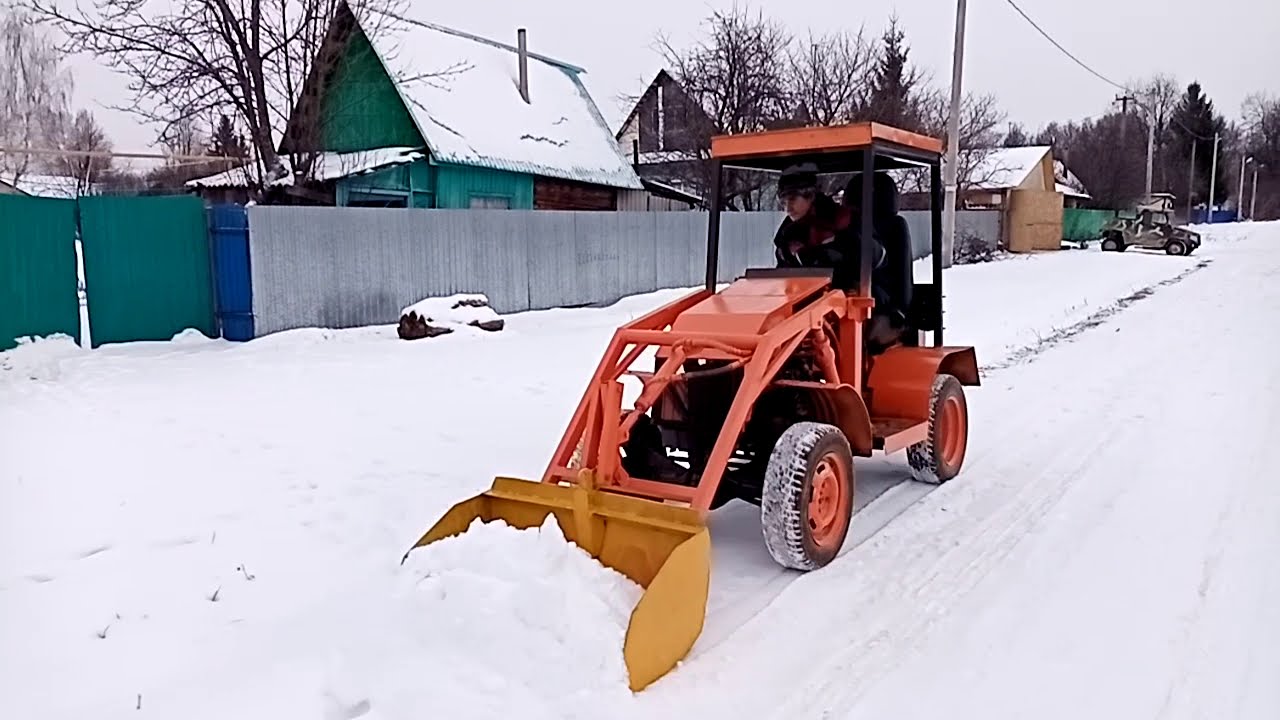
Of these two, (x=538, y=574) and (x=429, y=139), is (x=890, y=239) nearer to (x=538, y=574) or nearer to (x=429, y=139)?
(x=538, y=574)

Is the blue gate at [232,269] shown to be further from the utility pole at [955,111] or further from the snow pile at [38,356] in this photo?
the utility pole at [955,111]

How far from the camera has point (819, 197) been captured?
552 cm

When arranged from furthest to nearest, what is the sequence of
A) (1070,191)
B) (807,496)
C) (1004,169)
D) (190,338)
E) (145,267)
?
1. (1070,191)
2. (1004,169)
3. (190,338)
4. (145,267)
5. (807,496)

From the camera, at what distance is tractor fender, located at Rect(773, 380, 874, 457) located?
466 centimetres

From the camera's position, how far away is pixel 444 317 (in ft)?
39.0

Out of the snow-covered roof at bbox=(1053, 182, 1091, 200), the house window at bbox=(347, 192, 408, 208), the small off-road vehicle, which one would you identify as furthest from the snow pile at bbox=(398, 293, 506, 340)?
the snow-covered roof at bbox=(1053, 182, 1091, 200)

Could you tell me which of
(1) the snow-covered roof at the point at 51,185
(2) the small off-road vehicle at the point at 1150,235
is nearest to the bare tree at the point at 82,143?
(1) the snow-covered roof at the point at 51,185

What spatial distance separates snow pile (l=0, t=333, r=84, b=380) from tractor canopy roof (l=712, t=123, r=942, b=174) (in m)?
7.16

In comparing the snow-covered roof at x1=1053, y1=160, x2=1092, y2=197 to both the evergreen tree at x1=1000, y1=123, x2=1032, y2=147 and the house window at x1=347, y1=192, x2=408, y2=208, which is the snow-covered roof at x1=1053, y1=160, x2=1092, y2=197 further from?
Answer: the house window at x1=347, y1=192, x2=408, y2=208

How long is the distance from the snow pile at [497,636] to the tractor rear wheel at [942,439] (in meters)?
2.71

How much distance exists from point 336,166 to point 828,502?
16.7 metres

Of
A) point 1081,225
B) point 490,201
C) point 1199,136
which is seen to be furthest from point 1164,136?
point 490,201

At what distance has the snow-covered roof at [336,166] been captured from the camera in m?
16.7

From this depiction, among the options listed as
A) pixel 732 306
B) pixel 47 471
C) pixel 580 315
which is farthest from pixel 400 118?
pixel 732 306
